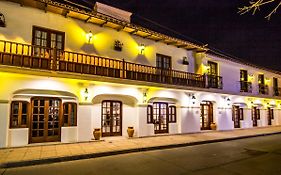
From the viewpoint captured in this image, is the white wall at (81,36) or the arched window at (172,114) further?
the arched window at (172,114)

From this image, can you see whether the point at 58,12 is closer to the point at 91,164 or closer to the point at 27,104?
the point at 27,104

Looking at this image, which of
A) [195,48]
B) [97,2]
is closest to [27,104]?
[97,2]

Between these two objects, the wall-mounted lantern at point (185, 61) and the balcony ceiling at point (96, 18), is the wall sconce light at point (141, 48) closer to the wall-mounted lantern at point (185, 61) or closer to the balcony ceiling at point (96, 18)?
the balcony ceiling at point (96, 18)

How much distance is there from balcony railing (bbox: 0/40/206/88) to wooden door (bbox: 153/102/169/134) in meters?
1.83

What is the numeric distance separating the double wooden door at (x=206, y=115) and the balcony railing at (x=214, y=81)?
1.56 m

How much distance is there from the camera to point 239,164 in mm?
7324

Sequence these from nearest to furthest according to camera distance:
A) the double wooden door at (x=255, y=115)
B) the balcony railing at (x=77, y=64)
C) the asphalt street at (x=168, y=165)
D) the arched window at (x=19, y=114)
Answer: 1. the asphalt street at (x=168, y=165)
2. the balcony railing at (x=77, y=64)
3. the arched window at (x=19, y=114)
4. the double wooden door at (x=255, y=115)

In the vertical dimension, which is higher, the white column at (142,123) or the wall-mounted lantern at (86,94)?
the wall-mounted lantern at (86,94)

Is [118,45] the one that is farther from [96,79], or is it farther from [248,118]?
[248,118]

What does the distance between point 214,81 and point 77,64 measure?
12274 millimetres

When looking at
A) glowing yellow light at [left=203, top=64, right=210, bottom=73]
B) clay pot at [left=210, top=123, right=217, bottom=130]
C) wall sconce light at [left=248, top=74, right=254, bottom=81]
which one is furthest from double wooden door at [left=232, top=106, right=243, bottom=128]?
glowing yellow light at [left=203, top=64, right=210, bottom=73]

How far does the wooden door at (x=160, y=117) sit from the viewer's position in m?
14.4

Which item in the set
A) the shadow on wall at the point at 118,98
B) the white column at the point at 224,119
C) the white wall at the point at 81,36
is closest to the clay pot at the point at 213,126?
the white column at the point at 224,119

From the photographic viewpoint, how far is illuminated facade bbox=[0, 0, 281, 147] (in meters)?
9.53
